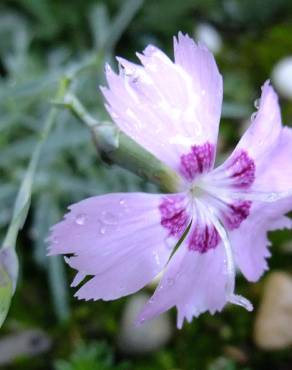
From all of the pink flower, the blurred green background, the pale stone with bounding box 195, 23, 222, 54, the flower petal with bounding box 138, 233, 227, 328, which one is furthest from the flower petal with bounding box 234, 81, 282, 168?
the pale stone with bounding box 195, 23, 222, 54

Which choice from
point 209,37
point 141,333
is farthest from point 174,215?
point 209,37

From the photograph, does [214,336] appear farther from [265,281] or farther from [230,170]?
[230,170]

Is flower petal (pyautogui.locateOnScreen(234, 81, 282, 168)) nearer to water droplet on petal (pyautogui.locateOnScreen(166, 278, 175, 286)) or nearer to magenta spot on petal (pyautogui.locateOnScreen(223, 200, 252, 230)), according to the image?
magenta spot on petal (pyautogui.locateOnScreen(223, 200, 252, 230))

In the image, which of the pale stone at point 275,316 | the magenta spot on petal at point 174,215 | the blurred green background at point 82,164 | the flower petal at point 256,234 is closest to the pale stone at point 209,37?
the blurred green background at point 82,164

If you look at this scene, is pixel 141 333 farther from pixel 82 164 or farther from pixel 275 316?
pixel 82 164

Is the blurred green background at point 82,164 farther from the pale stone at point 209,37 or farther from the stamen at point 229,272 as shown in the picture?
the stamen at point 229,272

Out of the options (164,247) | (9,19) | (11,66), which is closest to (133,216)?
(164,247)

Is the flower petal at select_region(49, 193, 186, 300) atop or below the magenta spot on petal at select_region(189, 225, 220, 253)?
atop
